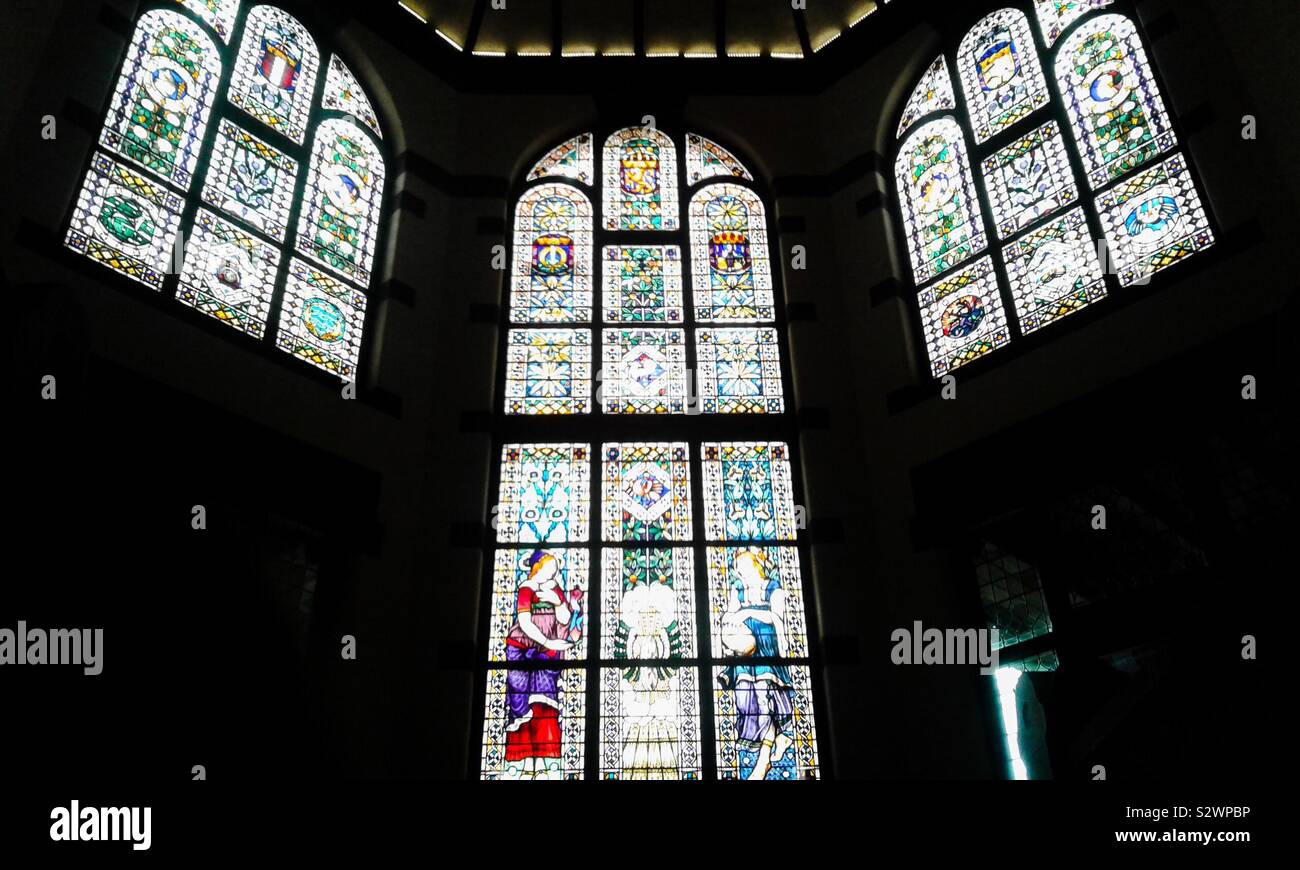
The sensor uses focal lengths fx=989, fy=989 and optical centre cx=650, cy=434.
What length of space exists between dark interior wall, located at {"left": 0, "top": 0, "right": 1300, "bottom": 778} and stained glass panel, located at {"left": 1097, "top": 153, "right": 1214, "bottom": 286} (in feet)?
0.52

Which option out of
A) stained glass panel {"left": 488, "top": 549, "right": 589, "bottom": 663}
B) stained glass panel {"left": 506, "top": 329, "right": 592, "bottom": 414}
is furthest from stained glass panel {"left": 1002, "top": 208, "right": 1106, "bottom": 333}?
stained glass panel {"left": 488, "top": 549, "right": 589, "bottom": 663}

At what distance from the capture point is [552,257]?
9.48 meters

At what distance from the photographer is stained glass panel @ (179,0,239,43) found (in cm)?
822

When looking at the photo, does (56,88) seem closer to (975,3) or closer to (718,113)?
(718,113)

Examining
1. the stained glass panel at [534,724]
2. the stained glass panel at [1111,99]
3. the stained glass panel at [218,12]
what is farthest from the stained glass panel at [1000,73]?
the stained glass panel at [218,12]

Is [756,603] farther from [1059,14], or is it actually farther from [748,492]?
[1059,14]

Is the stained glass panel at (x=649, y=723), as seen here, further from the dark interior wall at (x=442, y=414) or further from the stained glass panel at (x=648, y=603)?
the dark interior wall at (x=442, y=414)

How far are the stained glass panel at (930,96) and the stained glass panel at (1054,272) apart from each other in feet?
Result: 6.55

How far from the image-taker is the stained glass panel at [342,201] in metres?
8.38

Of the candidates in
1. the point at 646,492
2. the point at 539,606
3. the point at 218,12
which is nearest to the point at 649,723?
the point at 539,606

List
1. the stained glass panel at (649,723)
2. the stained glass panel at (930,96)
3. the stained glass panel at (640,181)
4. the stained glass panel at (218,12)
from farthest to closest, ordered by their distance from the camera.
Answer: the stained glass panel at (640,181) < the stained glass panel at (930,96) < the stained glass panel at (218,12) < the stained glass panel at (649,723)

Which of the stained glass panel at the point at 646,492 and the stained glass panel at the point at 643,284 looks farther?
the stained glass panel at the point at 643,284

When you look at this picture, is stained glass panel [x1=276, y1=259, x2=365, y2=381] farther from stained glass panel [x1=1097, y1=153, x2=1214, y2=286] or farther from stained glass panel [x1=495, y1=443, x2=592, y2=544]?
stained glass panel [x1=1097, y1=153, x2=1214, y2=286]
